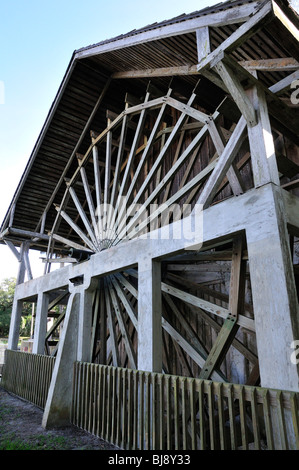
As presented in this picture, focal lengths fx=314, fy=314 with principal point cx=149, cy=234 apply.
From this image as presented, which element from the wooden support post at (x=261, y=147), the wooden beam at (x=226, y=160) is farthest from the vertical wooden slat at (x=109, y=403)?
the wooden support post at (x=261, y=147)

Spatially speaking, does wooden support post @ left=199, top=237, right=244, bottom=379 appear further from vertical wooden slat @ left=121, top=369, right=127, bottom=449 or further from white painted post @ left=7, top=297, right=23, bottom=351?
white painted post @ left=7, top=297, right=23, bottom=351

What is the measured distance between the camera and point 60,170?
9125 millimetres

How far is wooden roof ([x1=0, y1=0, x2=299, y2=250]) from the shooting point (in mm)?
3675

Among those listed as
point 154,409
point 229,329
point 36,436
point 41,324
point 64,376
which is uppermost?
point 41,324

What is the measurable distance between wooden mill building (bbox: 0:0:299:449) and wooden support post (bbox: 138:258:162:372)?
2 cm

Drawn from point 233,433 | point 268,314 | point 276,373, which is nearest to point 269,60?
point 268,314

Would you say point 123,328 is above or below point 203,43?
below

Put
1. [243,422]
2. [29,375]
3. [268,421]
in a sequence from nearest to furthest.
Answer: [268,421] → [243,422] → [29,375]

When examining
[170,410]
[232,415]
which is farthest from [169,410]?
[232,415]

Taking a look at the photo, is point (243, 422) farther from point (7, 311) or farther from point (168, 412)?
point (7, 311)

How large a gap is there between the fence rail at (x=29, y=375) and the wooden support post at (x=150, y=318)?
260cm

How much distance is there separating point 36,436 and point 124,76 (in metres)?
7.00

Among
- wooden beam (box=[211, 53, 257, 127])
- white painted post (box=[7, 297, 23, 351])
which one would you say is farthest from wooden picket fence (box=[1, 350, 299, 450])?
white painted post (box=[7, 297, 23, 351])

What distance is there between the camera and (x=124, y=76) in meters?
7.09
